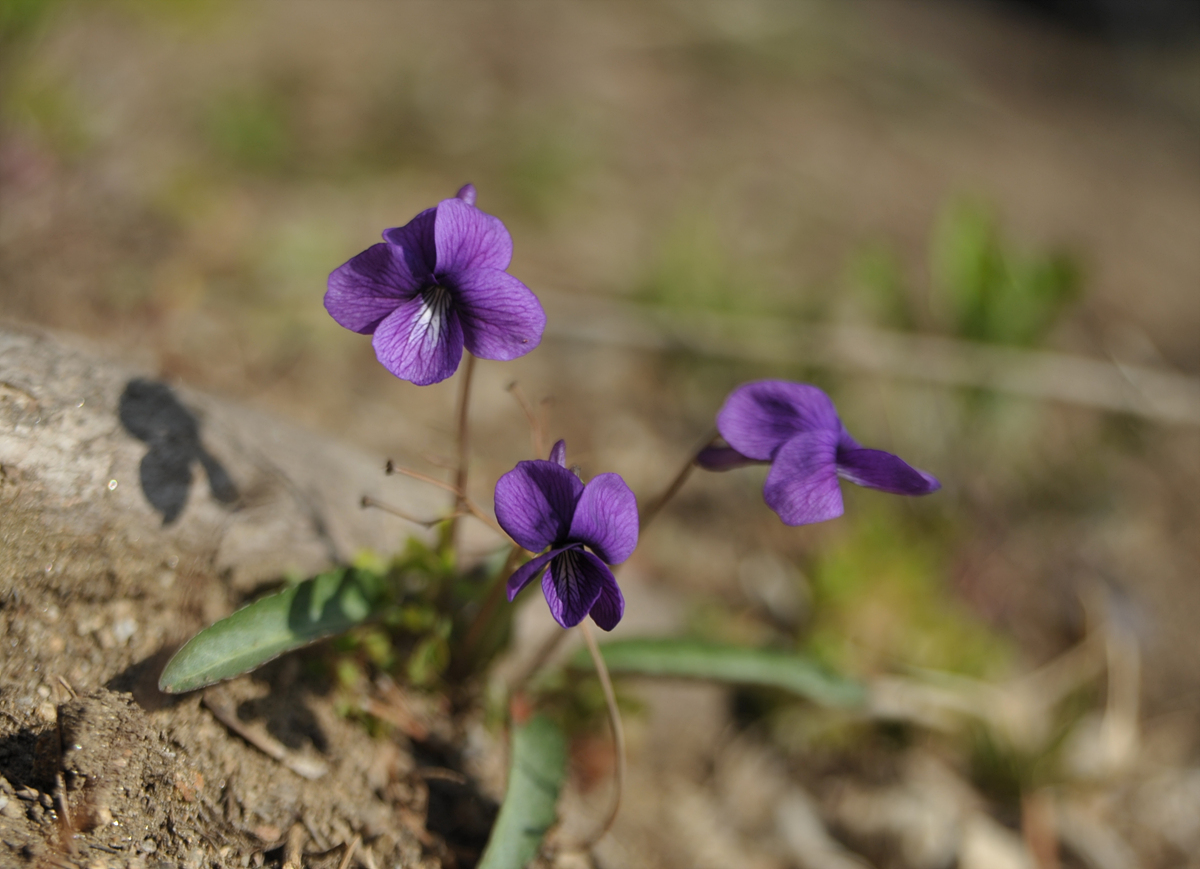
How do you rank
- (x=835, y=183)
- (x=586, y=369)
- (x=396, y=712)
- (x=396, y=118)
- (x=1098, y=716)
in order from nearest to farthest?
(x=396, y=712) < (x=1098, y=716) < (x=586, y=369) < (x=396, y=118) < (x=835, y=183)

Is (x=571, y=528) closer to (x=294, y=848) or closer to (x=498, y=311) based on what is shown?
(x=498, y=311)

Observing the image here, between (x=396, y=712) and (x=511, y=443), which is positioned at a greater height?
(x=396, y=712)

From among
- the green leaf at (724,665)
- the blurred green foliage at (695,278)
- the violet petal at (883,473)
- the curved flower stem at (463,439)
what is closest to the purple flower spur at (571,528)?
the curved flower stem at (463,439)

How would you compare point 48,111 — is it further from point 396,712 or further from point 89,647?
point 396,712

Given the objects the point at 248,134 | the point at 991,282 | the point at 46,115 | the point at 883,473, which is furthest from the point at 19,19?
the point at 991,282

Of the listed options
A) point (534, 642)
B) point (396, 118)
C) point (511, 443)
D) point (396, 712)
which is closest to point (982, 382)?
point (511, 443)
